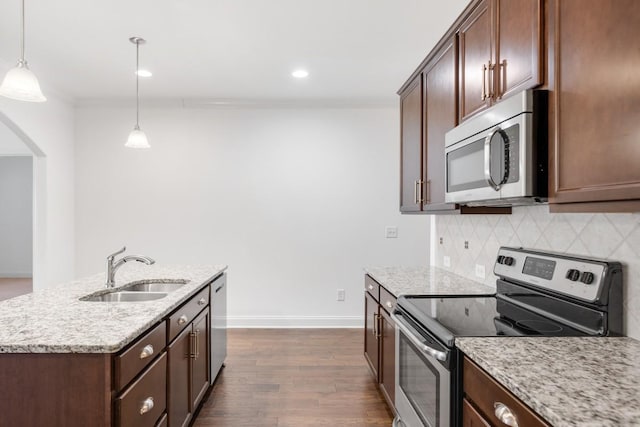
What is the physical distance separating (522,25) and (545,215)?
2.82 feet

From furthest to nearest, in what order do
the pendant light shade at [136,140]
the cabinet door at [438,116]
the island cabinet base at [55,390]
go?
the pendant light shade at [136,140]
the cabinet door at [438,116]
the island cabinet base at [55,390]

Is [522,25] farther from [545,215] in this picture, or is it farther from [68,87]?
[68,87]

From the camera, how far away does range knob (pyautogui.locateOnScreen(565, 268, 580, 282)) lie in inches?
57.0

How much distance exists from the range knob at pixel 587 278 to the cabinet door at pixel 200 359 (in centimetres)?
199

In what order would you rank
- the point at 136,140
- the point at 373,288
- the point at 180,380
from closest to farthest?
the point at 180,380
the point at 373,288
the point at 136,140

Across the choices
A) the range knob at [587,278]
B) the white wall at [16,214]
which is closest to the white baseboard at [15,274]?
the white wall at [16,214]

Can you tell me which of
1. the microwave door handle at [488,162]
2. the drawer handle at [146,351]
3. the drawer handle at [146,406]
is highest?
the microwave door handle at [488,162]

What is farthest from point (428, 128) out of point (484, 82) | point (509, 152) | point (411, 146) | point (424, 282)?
point (509, 152)

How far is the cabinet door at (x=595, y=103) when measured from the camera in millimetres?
965

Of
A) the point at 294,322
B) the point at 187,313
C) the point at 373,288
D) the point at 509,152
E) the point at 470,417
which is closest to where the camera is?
the point at 470,417

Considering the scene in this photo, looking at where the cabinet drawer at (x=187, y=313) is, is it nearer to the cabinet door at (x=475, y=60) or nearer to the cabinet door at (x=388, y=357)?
the cabinet door at (x=388, y=357)

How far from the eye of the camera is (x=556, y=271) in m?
1.57

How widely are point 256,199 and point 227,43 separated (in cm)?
192

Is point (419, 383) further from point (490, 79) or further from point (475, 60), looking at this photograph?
point (475, 60)
